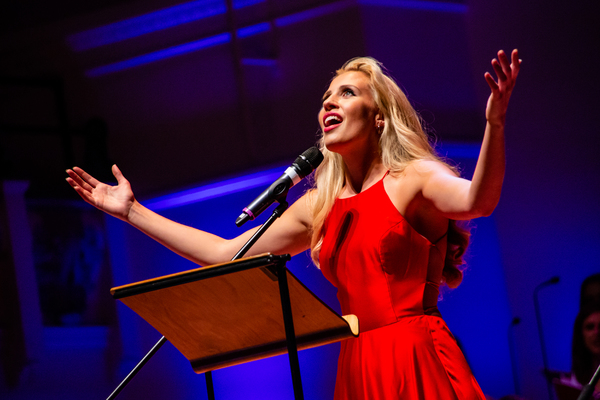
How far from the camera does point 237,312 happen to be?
1.18 m

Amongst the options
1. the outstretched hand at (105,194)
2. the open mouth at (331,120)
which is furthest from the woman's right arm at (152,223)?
the open mouth at (331,120)

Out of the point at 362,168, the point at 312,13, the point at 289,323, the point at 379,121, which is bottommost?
the point at 289,323

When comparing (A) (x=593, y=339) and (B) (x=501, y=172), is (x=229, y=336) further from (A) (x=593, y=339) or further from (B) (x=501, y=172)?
(A) (x=593, y=339)

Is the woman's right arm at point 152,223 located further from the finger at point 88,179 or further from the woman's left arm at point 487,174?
the woman's left arm at point 487,174

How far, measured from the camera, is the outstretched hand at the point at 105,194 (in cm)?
187

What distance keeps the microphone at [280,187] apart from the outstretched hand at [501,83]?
49cm

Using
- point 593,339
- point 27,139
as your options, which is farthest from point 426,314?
point 27,139

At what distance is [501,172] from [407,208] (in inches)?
14.9

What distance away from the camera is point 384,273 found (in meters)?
1.57

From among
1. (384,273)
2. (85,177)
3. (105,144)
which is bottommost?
(384,273)

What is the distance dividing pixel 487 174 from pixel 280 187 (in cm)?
49

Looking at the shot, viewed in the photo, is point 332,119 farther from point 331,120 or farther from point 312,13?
point 312,13

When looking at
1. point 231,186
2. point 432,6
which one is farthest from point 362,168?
point 432,6

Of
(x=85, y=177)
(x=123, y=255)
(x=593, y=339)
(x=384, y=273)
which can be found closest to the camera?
(x=384, y=273)
